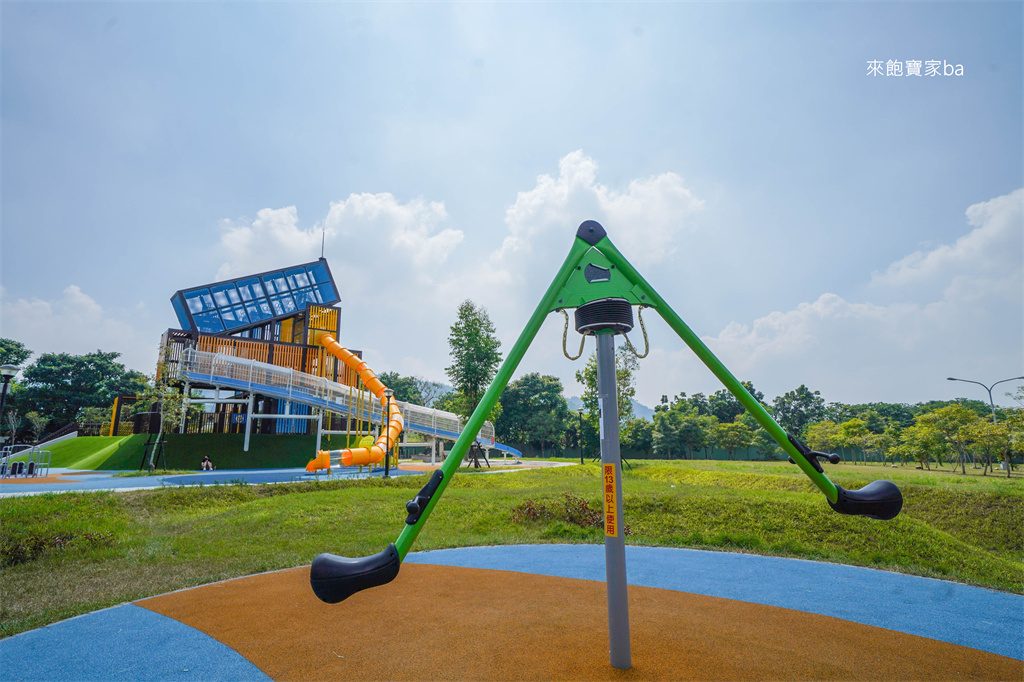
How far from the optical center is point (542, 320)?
355 cm

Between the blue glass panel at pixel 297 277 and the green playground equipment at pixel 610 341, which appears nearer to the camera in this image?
the green playground equipment at pixel 610 341

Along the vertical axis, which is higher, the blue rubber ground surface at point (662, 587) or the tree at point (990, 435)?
the tree at point (990, 435)

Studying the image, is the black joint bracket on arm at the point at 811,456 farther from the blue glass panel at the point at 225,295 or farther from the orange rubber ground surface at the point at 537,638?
the blue glass panel at the point at 225,295

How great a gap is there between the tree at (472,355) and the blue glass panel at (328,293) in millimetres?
10263

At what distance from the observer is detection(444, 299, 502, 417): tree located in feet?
115

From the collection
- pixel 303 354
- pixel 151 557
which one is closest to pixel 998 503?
pixel 151 557

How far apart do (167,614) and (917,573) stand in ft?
32.5

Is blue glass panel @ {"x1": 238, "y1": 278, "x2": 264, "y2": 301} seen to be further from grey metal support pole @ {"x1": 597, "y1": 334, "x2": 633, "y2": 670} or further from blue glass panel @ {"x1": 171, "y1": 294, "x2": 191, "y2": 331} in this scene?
grey metal support pole @ {"x1": 597, "y1": 334, "x2": 633, "y2": 670}

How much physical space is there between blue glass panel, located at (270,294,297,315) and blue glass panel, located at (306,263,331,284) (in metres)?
2.34

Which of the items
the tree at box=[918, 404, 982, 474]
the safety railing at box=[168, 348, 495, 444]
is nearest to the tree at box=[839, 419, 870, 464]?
the tree at box=[918, 404, 982, 474]

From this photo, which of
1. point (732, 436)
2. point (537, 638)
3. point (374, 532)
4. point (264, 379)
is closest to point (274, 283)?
point (264, 379)

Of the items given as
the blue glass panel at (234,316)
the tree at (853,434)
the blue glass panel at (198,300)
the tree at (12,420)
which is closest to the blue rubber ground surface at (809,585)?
the blue glass panel at (198,300)

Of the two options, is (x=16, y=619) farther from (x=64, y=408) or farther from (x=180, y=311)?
(x=64, y=408)

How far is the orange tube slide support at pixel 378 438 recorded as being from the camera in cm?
1468
